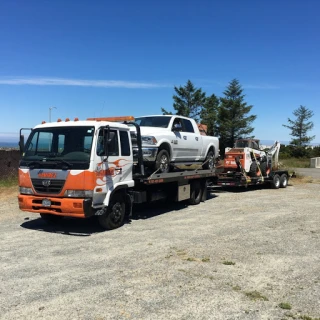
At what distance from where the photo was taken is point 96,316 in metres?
4.20

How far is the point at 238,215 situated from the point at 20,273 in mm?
6515

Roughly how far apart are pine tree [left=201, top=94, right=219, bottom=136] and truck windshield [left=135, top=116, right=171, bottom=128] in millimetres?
35921

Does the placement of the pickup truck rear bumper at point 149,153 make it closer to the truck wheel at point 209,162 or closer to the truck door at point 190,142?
the truck door at point 190,142

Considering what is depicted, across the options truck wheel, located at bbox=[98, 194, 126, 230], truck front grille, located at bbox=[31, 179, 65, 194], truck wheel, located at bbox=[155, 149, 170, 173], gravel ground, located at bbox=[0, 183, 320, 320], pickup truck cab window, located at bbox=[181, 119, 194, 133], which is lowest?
gravel ground, located at bbox=[0, 183, 320, 320]

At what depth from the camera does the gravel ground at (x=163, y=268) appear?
444 centimetres

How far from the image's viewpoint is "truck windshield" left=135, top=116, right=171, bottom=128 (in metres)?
10.6

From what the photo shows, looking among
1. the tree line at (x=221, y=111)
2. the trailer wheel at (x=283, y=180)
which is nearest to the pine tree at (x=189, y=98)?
the tree line at (x=221, y=111)

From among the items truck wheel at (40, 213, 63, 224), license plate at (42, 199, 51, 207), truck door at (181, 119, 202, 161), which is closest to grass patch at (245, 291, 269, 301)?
license plate at (42, 199, 51, 207)

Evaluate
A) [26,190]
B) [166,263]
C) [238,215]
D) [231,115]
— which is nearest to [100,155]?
[26,190]

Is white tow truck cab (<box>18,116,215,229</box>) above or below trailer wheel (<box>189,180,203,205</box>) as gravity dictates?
above

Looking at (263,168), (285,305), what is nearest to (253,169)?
(263,168)

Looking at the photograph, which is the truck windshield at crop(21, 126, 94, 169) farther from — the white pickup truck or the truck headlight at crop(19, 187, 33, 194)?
the white pickup truck

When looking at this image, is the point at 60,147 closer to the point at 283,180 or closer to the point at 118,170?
the point at 118,170

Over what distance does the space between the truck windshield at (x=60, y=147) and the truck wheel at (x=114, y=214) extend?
1300mm
